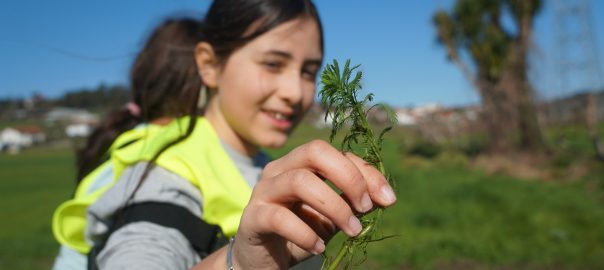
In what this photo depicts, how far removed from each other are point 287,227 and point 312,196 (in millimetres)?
71

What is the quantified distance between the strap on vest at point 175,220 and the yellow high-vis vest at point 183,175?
8 centimetres

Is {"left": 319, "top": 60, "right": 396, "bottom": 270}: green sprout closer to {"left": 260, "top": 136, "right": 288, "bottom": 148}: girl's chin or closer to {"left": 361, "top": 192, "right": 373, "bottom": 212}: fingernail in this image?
{"left": 361, "top": 192, "right": 373, "bottom": 212}: fingernail

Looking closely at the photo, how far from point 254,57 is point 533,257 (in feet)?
18.8

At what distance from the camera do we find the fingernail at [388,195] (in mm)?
917

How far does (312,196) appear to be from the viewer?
96 cm

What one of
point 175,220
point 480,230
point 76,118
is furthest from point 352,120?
point 480,230

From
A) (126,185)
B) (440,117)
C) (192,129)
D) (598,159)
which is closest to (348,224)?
(126,185)

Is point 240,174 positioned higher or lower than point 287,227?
lower

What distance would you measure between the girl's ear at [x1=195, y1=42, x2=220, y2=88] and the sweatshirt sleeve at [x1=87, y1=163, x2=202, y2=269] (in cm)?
55

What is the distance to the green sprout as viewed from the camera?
0.90m

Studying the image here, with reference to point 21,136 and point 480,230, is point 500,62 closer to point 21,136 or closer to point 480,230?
point 480,230

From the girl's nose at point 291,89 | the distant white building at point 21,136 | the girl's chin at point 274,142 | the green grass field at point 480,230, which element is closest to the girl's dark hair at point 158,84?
the girl's chin at point 274,142

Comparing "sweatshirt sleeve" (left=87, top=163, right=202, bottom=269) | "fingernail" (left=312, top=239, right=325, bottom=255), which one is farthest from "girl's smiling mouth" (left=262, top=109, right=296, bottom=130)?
"fingernail" (left=312, top=239, right=325, bottom=255)

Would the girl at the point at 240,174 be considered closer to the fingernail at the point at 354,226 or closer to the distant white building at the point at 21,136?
the fingernail at the point at 354,226
